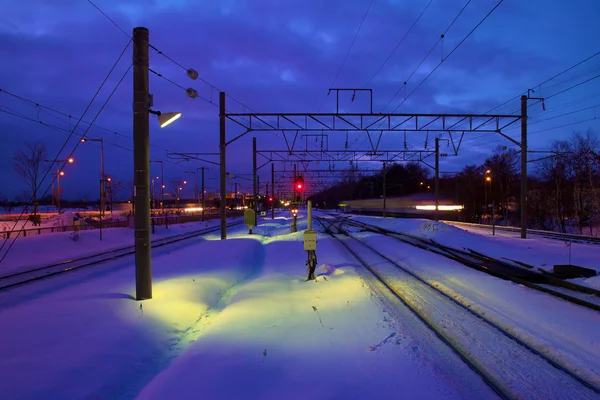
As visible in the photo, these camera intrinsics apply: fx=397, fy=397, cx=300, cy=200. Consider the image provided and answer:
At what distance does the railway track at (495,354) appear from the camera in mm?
5086

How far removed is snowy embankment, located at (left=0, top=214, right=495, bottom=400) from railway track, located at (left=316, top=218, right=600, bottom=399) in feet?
0.94

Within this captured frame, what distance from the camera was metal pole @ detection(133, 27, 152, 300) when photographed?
8.78m

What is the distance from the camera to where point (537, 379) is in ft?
17.7

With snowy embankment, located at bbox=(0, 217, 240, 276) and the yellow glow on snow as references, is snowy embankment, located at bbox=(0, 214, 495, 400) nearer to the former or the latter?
the yellow glow on snow

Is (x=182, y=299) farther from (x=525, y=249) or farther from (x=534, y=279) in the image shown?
(x=525, y=249)

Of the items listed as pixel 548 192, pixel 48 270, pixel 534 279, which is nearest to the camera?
pixel 534 279

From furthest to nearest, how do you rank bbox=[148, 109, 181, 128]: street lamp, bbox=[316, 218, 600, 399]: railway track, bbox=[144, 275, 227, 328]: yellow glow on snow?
bbox=[148, 109, 181, 128]: street lamp
bbox=[144, 275, 227, 328]: yellow glow on snow
bbox=[316, 218, 600, 399]: railway track

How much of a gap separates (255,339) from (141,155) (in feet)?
15.8

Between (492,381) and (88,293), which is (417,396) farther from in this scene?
(88,293)

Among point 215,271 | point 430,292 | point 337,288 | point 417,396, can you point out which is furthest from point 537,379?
point 215,271

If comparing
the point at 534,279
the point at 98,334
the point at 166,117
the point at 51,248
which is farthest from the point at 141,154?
the point at 51,248

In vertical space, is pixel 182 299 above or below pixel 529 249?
above

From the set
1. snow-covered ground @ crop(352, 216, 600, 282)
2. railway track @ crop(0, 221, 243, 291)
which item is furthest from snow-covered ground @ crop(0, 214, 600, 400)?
snow-covered ground @ crop(352, 216, 600, 282)

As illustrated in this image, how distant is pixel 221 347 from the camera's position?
6473mm
